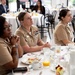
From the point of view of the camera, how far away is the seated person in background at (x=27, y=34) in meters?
2.73

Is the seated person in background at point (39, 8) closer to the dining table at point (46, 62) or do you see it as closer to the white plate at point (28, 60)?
the dining table at point (46, 62)


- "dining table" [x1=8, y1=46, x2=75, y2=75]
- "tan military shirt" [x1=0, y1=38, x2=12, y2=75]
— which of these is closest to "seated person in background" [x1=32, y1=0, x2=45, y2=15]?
"dining table" [x1=8, y1=46, x2=75, y2=75]

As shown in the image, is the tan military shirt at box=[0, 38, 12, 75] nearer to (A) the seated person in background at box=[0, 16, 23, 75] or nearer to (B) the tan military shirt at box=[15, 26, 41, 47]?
(A) the seated person in background at box=[0, 16, 23, 75]

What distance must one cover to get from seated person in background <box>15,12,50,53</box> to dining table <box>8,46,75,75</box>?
0.24 m

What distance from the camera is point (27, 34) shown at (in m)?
2.87

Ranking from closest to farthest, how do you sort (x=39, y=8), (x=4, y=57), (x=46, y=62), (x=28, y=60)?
(x=4, y=57)
(x=46, y=62)
(x=28, y=60)
(x=39, y=8)

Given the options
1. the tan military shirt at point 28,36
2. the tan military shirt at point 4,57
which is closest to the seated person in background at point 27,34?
the tan military shirt at point 28,36

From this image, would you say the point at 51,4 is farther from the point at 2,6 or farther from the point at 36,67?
the point at 36,67

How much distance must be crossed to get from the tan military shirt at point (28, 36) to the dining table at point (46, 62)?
350 millimetres

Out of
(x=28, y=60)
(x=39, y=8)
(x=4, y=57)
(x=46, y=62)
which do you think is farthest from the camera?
(x=39, y=8)

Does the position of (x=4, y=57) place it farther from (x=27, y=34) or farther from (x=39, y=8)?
(x=39, y=8)

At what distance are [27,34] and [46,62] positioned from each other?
93cm

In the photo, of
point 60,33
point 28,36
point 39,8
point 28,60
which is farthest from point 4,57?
point 39,8

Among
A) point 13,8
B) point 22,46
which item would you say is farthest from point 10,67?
point 13,8
